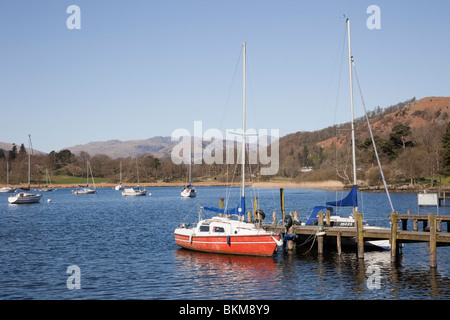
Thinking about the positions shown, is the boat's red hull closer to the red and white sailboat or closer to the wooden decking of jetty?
the red and white sailboat

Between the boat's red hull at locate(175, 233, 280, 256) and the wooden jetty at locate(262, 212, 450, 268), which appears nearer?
the wooden jetty at locate(262, 212, 450, 268)

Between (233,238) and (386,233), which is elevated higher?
(386,233)

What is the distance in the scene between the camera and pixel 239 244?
34.8 metres

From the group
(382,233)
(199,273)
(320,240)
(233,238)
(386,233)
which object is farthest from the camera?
(320,240)

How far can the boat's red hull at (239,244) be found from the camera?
112 feet

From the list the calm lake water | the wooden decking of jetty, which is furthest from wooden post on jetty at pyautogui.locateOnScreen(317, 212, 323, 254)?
the calm lake water

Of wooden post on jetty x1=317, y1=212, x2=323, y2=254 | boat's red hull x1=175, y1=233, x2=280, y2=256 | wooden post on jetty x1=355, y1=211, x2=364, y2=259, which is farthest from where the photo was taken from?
wooden post on jetty x1=317, y1=212, x2=323, y2=254

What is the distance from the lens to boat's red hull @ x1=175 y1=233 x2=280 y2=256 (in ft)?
112

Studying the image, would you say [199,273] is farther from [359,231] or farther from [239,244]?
[359,231]

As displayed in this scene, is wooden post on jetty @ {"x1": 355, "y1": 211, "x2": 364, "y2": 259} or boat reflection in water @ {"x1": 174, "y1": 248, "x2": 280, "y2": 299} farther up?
wooden post on jetty @ {"x1": 355, "y1": 211, "x2": 364, "y2": 259}

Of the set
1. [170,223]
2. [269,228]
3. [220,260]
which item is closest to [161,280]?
[220,260]

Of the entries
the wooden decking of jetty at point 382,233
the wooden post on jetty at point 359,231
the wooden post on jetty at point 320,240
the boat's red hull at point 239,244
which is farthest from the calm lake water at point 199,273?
the wooden decking of jetty at point 382,233

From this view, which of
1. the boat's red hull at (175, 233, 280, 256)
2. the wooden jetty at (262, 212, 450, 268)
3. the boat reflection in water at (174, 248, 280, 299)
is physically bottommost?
the boat reflection in water at (174, 248, 280, 299)

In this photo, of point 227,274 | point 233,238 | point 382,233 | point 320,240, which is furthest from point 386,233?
point 227,274
